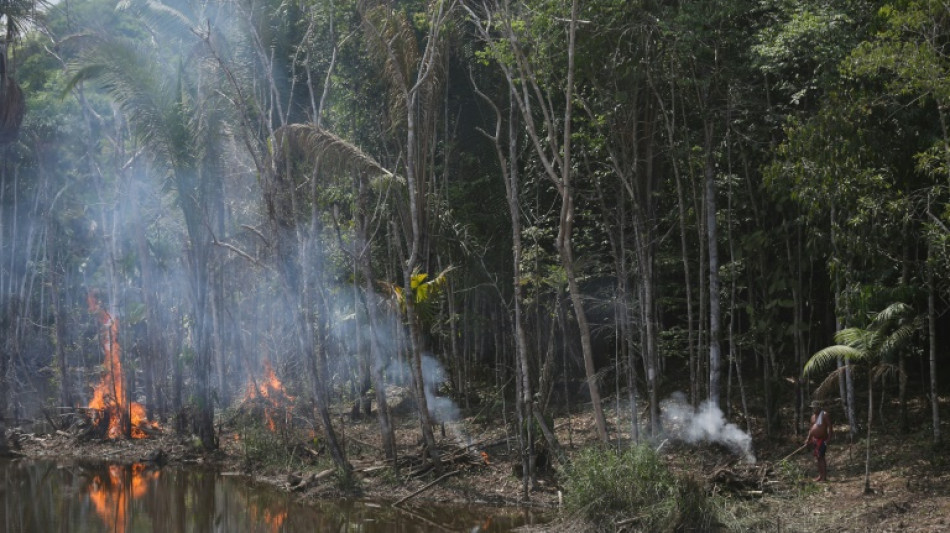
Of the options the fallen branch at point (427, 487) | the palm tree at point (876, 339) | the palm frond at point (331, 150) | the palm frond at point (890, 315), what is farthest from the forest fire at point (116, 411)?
the palm frond at point (890, 315)

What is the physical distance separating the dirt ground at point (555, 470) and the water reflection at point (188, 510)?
649 mm

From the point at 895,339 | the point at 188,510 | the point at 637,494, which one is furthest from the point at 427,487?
the point at 895,339

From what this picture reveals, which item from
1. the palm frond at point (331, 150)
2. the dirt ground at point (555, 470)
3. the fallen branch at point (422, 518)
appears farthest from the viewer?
the palm frond at point (331, 150)

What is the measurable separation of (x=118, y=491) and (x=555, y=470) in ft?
30.7

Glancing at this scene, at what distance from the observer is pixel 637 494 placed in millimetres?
13195

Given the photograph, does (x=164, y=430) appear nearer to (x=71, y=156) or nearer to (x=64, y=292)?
(x=71, y=156)

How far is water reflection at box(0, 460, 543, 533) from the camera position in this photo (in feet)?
52.2

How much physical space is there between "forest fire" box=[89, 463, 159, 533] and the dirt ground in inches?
46.9

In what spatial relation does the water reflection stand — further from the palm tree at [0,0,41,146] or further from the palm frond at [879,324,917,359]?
the palm tree at [0,0,41,146]

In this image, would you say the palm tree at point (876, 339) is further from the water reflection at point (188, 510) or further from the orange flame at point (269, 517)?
the orange flame at point (269, 517)

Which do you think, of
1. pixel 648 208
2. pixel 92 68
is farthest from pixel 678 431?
pixel 92 68

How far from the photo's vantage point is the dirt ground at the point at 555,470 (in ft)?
43.3

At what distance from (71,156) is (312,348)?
1975 centimetres

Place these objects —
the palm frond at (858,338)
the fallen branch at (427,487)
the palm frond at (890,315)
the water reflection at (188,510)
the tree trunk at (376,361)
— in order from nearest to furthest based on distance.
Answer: the palm frond at (890,315) < the palm frond at (858,338) < the water reflection at (188,510) < the fallen branch at (427,487) < the tree trunk at (376,361)
